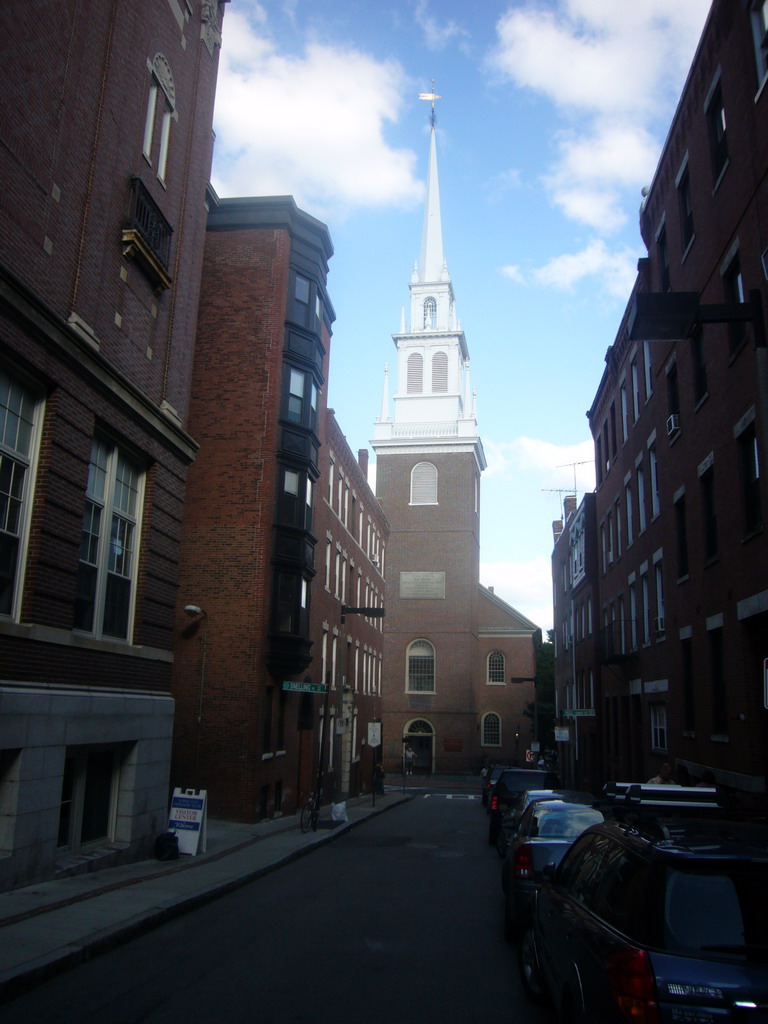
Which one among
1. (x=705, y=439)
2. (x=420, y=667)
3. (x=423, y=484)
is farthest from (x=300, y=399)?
(x=423, y=484)

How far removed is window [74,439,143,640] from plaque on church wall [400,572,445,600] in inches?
2022

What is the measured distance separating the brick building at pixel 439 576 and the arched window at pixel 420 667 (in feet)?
0.24

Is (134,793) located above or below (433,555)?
below

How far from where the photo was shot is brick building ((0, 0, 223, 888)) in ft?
35.3

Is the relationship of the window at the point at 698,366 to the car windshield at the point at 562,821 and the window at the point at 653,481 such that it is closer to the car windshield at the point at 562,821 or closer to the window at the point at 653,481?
the window at the point at 653,481

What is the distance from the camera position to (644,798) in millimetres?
8602

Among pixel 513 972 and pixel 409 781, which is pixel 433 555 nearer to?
pixel 409 781

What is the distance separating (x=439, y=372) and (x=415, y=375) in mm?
1885

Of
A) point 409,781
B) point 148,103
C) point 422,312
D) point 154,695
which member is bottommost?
point 409,781

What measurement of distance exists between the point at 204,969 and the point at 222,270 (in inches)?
818

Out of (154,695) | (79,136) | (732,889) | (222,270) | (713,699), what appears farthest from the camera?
(222,270)

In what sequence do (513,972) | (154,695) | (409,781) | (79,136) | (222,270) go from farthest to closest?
(409,781) < (222,270) < (154,695) < (79,136) < (513,972)

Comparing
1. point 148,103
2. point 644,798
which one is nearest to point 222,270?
point 148,103

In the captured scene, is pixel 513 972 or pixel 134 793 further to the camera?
pixel 134 793
